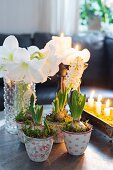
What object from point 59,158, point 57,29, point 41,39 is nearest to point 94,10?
point 57,29

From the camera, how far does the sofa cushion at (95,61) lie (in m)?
2.93

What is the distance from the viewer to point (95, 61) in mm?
2961

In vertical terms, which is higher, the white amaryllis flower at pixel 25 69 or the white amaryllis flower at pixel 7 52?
the white amaryllis flower at pixel 7 52

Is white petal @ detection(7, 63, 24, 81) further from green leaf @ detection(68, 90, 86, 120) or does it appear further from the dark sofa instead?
the dark sofa

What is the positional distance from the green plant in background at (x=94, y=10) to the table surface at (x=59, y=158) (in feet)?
7.61

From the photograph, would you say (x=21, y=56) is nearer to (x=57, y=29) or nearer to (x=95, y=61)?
(x=95, y=61)

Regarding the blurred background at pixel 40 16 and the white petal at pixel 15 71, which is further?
the blurred background at pixel 40 16

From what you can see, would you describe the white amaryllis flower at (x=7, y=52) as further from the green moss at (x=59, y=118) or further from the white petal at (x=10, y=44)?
the green moss at (x=59, y=118)

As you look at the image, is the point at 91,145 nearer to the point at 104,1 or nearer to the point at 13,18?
the point at 13,18

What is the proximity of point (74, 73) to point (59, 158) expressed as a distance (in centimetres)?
34

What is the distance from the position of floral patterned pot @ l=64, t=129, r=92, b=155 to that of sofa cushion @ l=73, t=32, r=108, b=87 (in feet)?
5.74

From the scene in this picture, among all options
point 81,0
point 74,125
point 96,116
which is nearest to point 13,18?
point 81,0

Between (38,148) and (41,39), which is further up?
(41,39)

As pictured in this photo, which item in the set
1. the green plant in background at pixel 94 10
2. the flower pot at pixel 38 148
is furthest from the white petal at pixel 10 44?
the green plant in background at pixel 94 10
